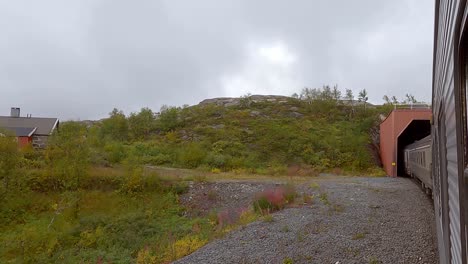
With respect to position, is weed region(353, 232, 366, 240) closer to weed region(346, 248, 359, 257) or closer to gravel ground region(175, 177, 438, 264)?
gravel ground region(175, 177, 438, 264)

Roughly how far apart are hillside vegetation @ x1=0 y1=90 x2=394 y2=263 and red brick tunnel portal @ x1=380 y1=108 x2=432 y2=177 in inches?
207

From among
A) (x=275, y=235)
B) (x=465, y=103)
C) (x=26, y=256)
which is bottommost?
(x=26, y=256)

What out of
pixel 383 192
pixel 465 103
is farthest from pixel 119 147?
pixel 465 103

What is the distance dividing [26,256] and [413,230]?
1226 centimetres

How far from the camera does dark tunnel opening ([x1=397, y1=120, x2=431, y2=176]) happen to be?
24.5 meters

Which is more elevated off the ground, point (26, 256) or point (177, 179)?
point (177, 179)

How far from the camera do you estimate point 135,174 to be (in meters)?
22.2

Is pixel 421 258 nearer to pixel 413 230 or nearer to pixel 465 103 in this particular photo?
pixel 413 230

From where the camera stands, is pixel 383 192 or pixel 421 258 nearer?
pixel 421 258

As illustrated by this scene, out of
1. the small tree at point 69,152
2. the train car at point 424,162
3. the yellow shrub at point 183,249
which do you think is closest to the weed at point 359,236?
the train car at point 424,162

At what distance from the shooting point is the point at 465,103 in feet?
5.79

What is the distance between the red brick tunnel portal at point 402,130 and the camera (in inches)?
908

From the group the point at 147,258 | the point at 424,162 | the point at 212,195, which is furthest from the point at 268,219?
the point at 212,195

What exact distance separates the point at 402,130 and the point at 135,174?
628 inches
